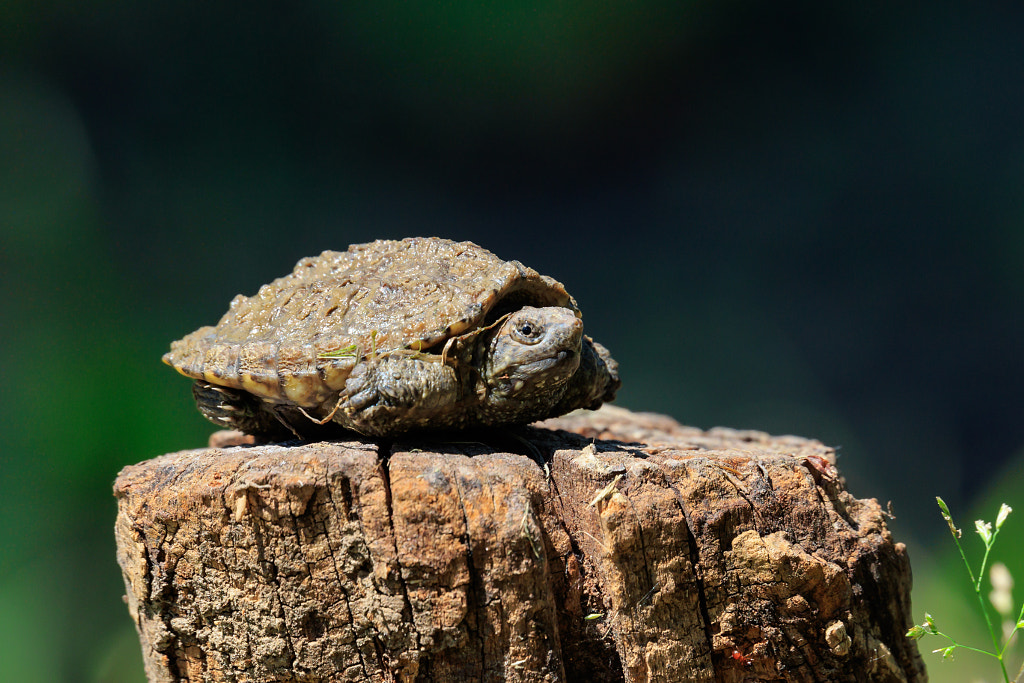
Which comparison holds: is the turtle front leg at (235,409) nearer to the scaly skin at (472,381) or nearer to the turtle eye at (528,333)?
the scaly skin at (472,381)

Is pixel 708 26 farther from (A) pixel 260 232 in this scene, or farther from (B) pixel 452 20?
(A) pixel 260 232

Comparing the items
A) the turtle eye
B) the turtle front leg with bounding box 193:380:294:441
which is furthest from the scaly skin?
the turtle front leg with bounding box 193:380:294:441

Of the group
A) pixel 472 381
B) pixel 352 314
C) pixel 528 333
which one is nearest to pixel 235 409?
pixel 352 314

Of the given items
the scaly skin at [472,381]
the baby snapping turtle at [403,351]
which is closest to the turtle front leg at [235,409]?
the baby snapping turtle at [403,351]

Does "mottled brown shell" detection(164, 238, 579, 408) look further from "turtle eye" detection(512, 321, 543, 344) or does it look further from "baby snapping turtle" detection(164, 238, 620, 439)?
"turtle eye" detection(512, 321, 543, 344)

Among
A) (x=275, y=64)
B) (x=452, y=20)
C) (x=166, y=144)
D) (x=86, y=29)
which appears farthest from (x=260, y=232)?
(x=452, y=20)

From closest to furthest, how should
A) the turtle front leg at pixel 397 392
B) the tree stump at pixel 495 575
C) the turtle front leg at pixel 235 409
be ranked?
the tree stump at pixel 495 575, the turtle front leg at pixel 397 392, the turtle front leg at pixel 235 409
